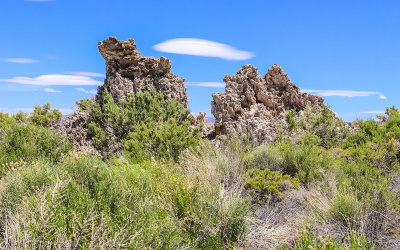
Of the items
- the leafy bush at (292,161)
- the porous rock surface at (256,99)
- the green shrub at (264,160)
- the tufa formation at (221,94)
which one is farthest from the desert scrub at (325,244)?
the porous rock surface at (256,99)

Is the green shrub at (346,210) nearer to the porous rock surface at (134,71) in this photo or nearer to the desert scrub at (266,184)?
the desert scrub at (266,184)

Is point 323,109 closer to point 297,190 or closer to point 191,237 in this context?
point 297,190

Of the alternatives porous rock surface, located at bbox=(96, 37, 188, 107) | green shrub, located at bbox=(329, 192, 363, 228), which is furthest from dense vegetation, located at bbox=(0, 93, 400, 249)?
porous rock surface, located at bbox=(96, 37, 188, 107)

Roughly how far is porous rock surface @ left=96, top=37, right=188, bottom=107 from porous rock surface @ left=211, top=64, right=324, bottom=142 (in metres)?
3.35

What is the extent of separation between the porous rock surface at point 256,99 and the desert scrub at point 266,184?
697 centimetres

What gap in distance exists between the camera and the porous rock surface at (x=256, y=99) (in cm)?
1480

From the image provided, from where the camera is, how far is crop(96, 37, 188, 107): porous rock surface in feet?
58.0

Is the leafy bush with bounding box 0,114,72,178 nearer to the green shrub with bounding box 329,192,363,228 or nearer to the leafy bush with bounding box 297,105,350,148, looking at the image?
the green shrub with bounding box 329,192,363,228

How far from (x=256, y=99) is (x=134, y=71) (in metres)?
6.90

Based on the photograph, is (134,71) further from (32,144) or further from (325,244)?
(325,244)

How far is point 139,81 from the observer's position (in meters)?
17.7

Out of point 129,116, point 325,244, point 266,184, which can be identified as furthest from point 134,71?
point 325,244

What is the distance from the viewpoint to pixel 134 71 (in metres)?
17.8

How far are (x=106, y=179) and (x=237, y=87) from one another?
1177 centimetres
